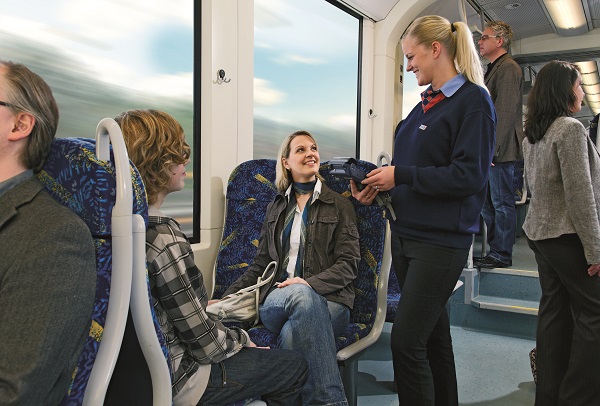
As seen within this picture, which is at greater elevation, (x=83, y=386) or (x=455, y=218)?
(x=455, y=218)

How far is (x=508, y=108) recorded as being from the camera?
4.56 m

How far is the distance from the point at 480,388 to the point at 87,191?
266 centimetres

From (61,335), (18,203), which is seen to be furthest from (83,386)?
(18,203)

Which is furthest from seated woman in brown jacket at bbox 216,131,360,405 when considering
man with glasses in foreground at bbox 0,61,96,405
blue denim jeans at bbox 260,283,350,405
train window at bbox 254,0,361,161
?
man with glasses in foreground at bbox 0,61,96,405

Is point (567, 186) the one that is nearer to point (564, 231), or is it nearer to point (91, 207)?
point (564, 231)

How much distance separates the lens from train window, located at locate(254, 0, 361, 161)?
3.65 m

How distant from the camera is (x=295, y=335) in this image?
206 cm

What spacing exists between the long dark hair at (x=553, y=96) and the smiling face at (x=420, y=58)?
25.3 inches

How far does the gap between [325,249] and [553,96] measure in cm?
118

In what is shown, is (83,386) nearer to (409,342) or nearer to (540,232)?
(409,342)

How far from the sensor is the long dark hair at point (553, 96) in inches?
89.5

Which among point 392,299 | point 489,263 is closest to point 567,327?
point 392,299

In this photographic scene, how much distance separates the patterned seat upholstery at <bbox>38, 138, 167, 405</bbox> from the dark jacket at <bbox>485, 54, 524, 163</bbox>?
3930 mm

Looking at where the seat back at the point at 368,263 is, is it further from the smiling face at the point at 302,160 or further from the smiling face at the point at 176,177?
the smiling face at the point at 176,177
